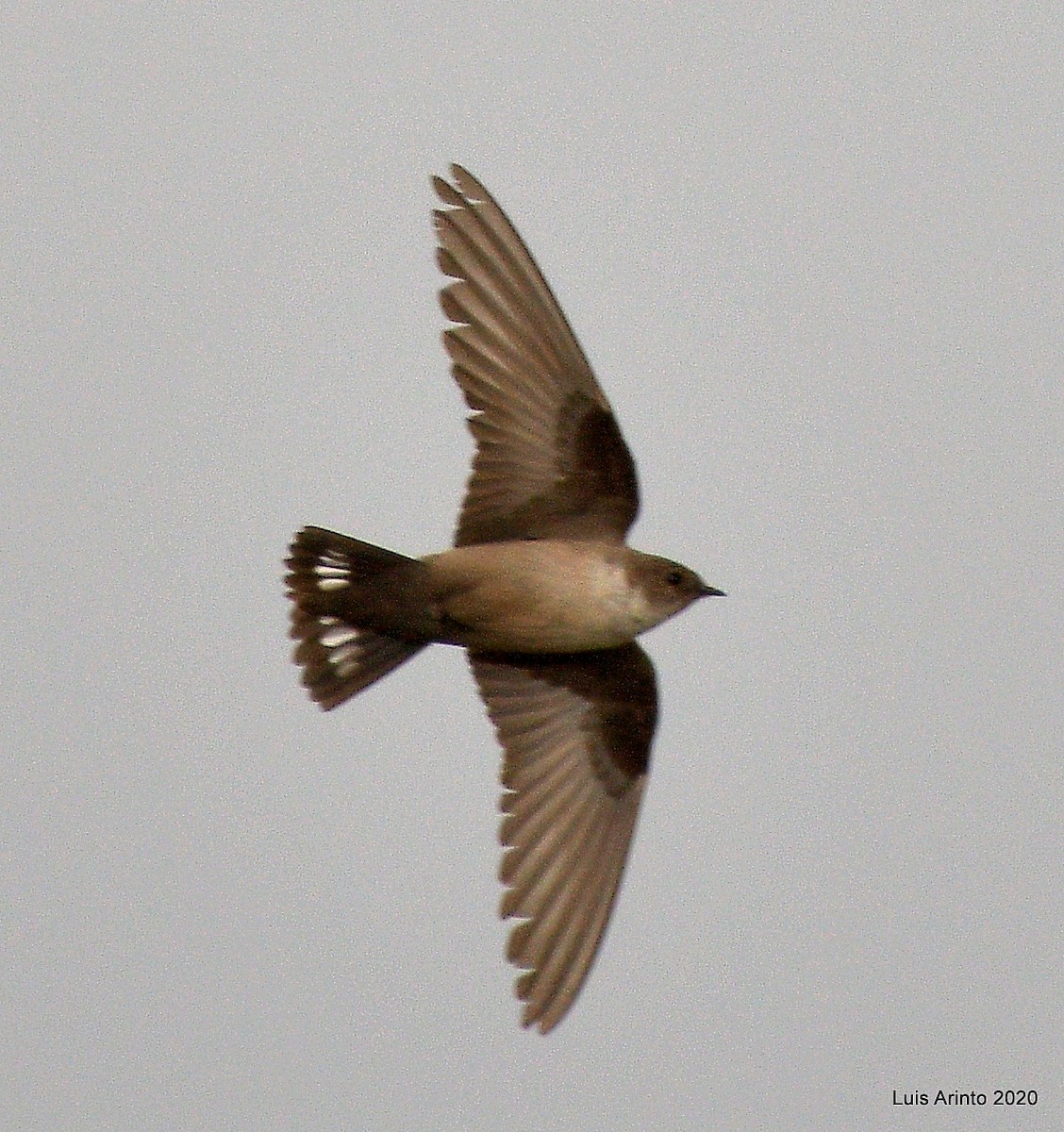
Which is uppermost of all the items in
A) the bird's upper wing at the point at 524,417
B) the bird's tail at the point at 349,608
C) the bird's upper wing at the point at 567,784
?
the bird's upper wing at the point at 524,417

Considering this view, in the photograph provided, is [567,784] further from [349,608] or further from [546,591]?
[349,608]

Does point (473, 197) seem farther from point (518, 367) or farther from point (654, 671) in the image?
point (654, 671)

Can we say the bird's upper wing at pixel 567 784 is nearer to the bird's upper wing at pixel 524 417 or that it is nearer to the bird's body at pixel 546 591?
the bird's body at pixel 546 591

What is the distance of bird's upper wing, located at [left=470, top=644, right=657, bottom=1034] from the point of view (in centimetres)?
977

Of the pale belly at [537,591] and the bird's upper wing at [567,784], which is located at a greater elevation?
the pale belly at [537,591]

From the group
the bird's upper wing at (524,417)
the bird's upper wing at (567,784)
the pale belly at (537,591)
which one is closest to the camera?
the pale belly at (537,591)

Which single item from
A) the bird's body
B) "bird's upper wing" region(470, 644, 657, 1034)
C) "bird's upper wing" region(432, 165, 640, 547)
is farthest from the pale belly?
"bird's upper wing" region(470, 644, 657, 1034)

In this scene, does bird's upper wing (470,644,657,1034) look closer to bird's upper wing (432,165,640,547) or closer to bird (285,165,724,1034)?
bird (285,165,724,1034)

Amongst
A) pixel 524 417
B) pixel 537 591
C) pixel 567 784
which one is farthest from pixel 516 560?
pixel 567 784

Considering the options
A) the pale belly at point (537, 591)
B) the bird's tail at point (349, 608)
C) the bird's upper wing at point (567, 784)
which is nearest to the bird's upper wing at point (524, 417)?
the pale belly at point (537, 591)

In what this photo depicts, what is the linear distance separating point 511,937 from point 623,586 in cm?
110

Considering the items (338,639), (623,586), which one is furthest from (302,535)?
(623,586)

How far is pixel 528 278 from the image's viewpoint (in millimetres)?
9617

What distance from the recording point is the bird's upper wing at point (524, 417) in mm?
9609
